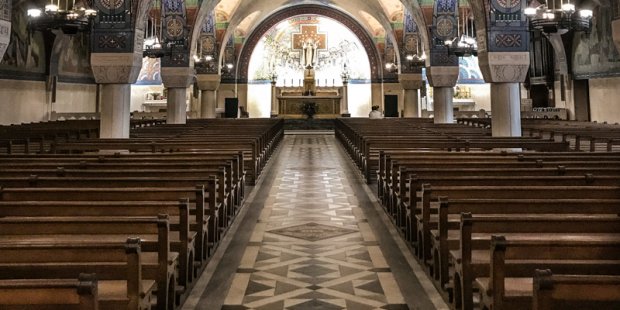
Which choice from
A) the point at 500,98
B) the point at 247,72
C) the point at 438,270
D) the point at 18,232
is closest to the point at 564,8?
the point at 500,98

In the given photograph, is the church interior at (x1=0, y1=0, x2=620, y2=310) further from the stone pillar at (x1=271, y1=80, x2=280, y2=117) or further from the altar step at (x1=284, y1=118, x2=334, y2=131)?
the stone pillar at (x1=271, y1=80, x2=280, y2=117)

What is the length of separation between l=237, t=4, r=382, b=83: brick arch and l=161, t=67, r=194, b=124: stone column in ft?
60.3

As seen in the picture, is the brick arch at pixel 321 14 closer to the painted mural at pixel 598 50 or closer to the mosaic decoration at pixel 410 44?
the mosaic decoration at pixel 410 44

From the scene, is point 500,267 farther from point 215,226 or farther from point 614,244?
point 215,226

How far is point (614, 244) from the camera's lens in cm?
340

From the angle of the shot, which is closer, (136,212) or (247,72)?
(136,212)

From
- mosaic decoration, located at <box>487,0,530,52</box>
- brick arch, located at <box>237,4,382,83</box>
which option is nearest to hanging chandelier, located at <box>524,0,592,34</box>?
mosaic decoration, located at <box>487,0,530,52</box>

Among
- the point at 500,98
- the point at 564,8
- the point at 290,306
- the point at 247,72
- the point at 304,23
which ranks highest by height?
the point at 304,23

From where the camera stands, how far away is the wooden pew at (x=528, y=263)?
10.7 ft

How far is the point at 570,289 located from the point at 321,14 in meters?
40.6

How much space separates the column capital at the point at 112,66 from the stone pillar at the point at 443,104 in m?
13.4

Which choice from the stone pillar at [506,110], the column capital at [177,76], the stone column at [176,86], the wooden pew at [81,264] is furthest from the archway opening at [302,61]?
the wooden pew at [81,264]

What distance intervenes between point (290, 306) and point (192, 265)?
3.84 feet

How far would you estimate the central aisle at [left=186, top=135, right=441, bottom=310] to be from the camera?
196 inches
